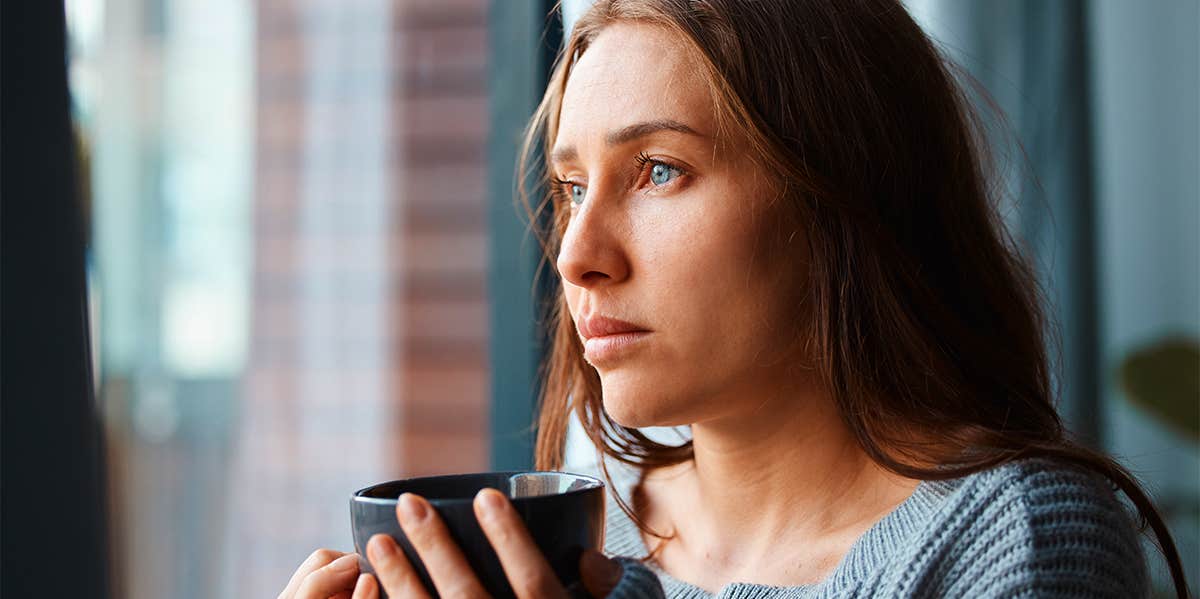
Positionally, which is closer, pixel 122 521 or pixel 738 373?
pixel 738 373

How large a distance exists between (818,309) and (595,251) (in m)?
0.21

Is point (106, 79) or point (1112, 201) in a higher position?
point (106, 79)

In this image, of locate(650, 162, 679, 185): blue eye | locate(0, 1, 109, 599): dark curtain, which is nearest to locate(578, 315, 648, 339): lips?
locate(650, 162, 679, 185): blue eye

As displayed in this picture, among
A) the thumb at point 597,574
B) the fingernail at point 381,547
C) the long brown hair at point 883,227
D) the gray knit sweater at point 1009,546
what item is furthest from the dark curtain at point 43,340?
the long brown hair at point 883,227

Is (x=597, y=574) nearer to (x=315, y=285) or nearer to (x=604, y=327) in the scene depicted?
(x=604, y=327)

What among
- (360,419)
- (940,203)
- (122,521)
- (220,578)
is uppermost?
(940,203)

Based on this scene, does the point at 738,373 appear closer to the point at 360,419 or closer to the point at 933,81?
the point at 933,81

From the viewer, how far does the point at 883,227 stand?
3.02 feet

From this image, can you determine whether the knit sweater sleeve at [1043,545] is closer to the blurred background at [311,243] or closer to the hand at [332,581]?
the hand at [332,581]

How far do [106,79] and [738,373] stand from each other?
1.46m

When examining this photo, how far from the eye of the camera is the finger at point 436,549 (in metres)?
0.59

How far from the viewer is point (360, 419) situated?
2.17 metres

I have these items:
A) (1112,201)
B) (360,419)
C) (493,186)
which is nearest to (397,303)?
(360,419)

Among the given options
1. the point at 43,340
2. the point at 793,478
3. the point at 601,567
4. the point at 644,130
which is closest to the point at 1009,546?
the point at 793,478
